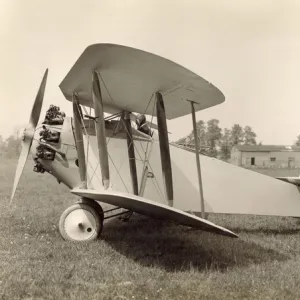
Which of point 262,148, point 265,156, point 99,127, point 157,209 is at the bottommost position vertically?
point 157,209

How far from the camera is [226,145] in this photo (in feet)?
255

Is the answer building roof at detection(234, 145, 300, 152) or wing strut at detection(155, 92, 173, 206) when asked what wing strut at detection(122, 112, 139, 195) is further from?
building roof at detection(234, 145, 300, 152)

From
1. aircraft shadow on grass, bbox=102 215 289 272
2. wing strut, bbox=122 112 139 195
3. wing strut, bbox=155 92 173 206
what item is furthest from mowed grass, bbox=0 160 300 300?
wing strut, bbox=155 92 173 206

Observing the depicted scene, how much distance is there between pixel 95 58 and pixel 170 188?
191 cm

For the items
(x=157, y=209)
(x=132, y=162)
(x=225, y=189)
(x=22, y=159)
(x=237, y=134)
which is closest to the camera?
(x=157, y=209)

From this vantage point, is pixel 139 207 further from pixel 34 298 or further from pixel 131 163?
pixel 131 163

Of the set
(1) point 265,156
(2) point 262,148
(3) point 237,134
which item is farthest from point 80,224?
(3) point 237,134

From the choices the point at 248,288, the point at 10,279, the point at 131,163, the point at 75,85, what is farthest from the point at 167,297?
the point at 75,85

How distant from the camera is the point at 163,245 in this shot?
16.9ft

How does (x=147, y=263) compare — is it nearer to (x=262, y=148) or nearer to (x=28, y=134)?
(x=28, y=134)

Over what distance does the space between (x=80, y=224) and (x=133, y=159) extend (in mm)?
1450

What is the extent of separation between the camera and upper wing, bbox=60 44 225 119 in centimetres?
398

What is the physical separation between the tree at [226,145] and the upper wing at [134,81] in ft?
209

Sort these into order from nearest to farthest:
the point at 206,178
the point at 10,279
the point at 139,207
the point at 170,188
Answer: the point at 10,279 → the point at 139,207 → the point at 170,188 → the point at 206,178
